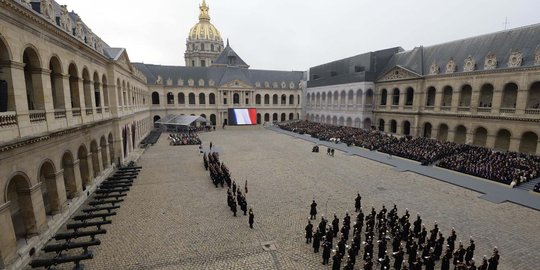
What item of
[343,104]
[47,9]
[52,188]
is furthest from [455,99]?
[52,188]

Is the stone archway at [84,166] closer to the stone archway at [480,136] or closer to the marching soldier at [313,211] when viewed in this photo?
the marching soldier at [313,211]

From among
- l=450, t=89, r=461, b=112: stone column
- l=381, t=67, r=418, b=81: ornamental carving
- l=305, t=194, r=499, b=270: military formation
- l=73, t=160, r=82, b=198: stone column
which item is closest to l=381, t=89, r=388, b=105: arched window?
l=381, t=67, r=418, b=81: ornamental carving

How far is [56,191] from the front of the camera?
13.2 metres

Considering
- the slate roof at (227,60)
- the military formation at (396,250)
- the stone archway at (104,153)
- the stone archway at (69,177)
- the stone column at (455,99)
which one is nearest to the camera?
the military formation at (396,250)

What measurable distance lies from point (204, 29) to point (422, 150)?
8229cm

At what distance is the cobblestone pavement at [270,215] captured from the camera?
1088cm

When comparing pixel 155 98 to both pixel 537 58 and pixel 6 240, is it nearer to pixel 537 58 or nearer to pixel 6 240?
pixel 6 240

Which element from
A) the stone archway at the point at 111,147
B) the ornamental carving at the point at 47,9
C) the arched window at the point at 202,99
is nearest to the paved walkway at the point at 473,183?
the stone archway at the point at 111,147

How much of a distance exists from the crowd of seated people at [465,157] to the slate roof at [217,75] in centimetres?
3781

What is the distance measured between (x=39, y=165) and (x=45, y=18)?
6.76 meters

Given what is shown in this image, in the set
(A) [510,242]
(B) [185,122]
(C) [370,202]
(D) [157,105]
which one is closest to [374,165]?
(C) [370,202]

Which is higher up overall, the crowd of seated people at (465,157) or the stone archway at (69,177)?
the stone archway at (69,177)

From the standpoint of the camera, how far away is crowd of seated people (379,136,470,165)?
27188 millimetres

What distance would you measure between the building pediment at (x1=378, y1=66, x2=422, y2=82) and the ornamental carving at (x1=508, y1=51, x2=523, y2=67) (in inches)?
414
